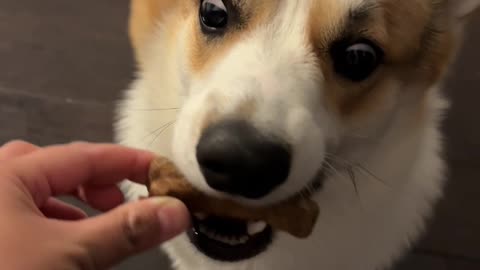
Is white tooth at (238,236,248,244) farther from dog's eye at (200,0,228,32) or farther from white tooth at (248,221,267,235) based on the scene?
dog's eye at (200,0,228,32)

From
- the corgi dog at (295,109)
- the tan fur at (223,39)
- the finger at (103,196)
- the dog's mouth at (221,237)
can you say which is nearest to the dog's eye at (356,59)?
the corgi dog at (295,109)

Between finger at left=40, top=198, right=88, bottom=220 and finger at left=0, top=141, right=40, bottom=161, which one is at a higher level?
finger at left=0, top=141, right=40, bottom=161

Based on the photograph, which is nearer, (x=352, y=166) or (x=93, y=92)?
(x=352, y=166)

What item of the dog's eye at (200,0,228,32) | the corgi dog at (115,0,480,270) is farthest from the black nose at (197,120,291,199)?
the dog's eye at (200,0,228,32)

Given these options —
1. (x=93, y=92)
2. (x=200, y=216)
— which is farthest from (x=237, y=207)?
(x=93, y=92)

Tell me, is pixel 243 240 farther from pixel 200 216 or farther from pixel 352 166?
pixel 352 166

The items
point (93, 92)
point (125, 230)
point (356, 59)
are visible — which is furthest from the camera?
point (93, 92)

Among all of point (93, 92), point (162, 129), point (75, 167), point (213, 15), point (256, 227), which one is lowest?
point (93, 92)
